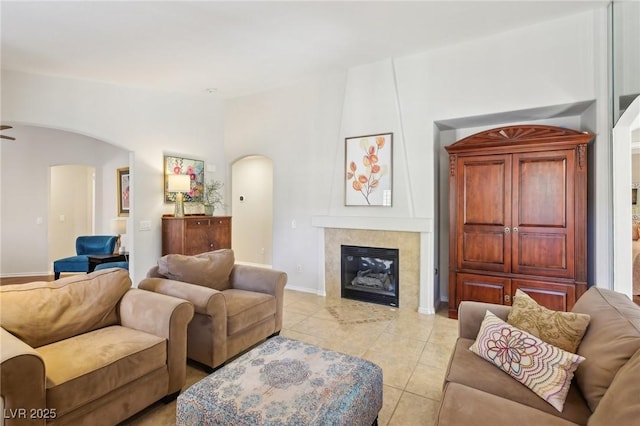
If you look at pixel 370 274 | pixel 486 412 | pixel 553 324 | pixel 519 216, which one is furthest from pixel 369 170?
pixel 486 412

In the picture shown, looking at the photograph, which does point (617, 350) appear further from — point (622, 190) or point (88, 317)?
point (88, 317)

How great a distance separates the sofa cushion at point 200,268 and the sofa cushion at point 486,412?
2.21m

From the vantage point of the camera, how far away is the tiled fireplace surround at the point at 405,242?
3846 millimetres

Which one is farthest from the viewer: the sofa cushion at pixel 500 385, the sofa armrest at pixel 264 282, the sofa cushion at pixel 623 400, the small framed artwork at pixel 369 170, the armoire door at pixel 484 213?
the small framed artwork at pixel 369 170

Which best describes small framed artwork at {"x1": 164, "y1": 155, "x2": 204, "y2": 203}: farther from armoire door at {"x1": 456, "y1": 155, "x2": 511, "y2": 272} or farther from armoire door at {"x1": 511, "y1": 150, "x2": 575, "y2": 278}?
armoire door at {"x1": 511, "y1": 150, "x2": 575, "y2": 278}

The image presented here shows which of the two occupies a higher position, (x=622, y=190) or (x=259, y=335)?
(x=622, y=190)

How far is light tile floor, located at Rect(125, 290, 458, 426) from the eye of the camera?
6.61 feet

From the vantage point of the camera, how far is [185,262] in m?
2.78

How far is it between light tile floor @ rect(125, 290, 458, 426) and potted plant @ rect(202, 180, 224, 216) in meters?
1.93

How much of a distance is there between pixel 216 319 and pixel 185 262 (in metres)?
0.68

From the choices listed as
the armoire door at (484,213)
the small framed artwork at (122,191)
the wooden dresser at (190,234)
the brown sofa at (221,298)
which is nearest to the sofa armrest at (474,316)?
the armoire door at (484,213)

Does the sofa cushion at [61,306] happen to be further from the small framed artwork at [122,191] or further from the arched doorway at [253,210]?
the small framed artwork at [122,191]

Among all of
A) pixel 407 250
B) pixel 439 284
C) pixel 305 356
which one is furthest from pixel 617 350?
pixel 439 284

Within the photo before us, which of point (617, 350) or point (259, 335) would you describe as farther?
point (259, 335)
